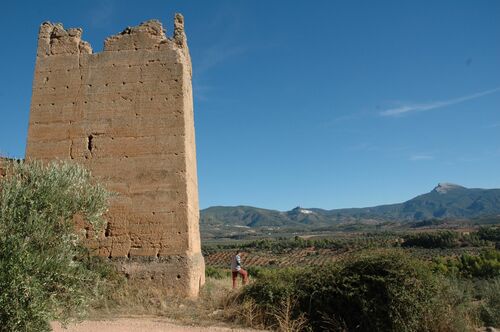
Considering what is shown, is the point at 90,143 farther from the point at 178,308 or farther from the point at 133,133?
the point at 178,308

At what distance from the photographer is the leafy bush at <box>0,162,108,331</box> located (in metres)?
5.46

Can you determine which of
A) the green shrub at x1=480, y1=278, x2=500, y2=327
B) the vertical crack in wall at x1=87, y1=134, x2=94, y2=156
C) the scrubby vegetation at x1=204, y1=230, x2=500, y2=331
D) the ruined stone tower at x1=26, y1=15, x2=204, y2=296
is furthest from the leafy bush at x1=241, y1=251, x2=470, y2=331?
the vertical crack in wall at x1=87, y1=134, x2=94, y2=156

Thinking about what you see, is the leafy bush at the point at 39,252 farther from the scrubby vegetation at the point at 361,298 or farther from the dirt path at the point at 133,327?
the scrubby vegetation at the point at 361,298

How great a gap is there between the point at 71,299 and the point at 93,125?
216 inches

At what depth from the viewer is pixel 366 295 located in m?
8.41

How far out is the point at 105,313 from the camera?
888cm

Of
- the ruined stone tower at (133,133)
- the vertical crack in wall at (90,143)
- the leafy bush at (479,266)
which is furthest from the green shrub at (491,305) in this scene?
the vertical crack in wall at (90,143)

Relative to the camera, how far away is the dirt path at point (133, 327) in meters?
7.46

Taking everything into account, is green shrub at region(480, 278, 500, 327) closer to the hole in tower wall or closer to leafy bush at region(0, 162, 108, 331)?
leafy bush at region(0, 162, 108, 331)

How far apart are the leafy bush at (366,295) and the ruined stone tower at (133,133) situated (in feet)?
7.87

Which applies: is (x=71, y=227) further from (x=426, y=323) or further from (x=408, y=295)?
(x=426, y=323)

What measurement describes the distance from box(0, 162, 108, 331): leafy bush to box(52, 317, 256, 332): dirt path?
3.06 feet

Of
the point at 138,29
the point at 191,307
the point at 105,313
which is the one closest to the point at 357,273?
the point at 191,307

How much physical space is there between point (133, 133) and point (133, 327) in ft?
15.1
